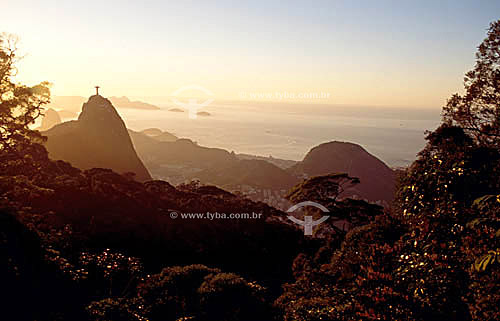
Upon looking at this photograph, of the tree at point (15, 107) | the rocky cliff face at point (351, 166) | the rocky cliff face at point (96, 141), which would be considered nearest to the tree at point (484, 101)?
the tree at point (15, 107)

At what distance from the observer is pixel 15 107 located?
30.4ft

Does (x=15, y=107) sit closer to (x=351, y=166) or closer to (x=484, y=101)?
(x=484, y=101)

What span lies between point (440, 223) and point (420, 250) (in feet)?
2.05

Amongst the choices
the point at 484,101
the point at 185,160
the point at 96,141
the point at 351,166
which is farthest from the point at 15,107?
the point at 185,160

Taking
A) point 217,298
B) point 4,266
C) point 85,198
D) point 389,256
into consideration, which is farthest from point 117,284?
point 85,198

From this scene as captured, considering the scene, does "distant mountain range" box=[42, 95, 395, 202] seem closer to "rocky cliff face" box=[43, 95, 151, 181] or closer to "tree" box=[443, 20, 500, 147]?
"rocky cliff face" box=[43, 95, 151, 181]

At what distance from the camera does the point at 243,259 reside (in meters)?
19.9

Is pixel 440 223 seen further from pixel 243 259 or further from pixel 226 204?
pixel 226 204

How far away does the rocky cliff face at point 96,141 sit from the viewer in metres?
59.4

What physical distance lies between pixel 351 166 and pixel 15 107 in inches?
4128

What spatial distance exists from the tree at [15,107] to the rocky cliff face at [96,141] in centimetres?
5435

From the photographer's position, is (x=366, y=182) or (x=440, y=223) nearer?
(x=440, y=223)

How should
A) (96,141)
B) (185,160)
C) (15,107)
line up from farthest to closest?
(185,160), (96,141), (15,107)

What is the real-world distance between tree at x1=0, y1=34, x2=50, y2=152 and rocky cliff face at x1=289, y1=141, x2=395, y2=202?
89.6m
